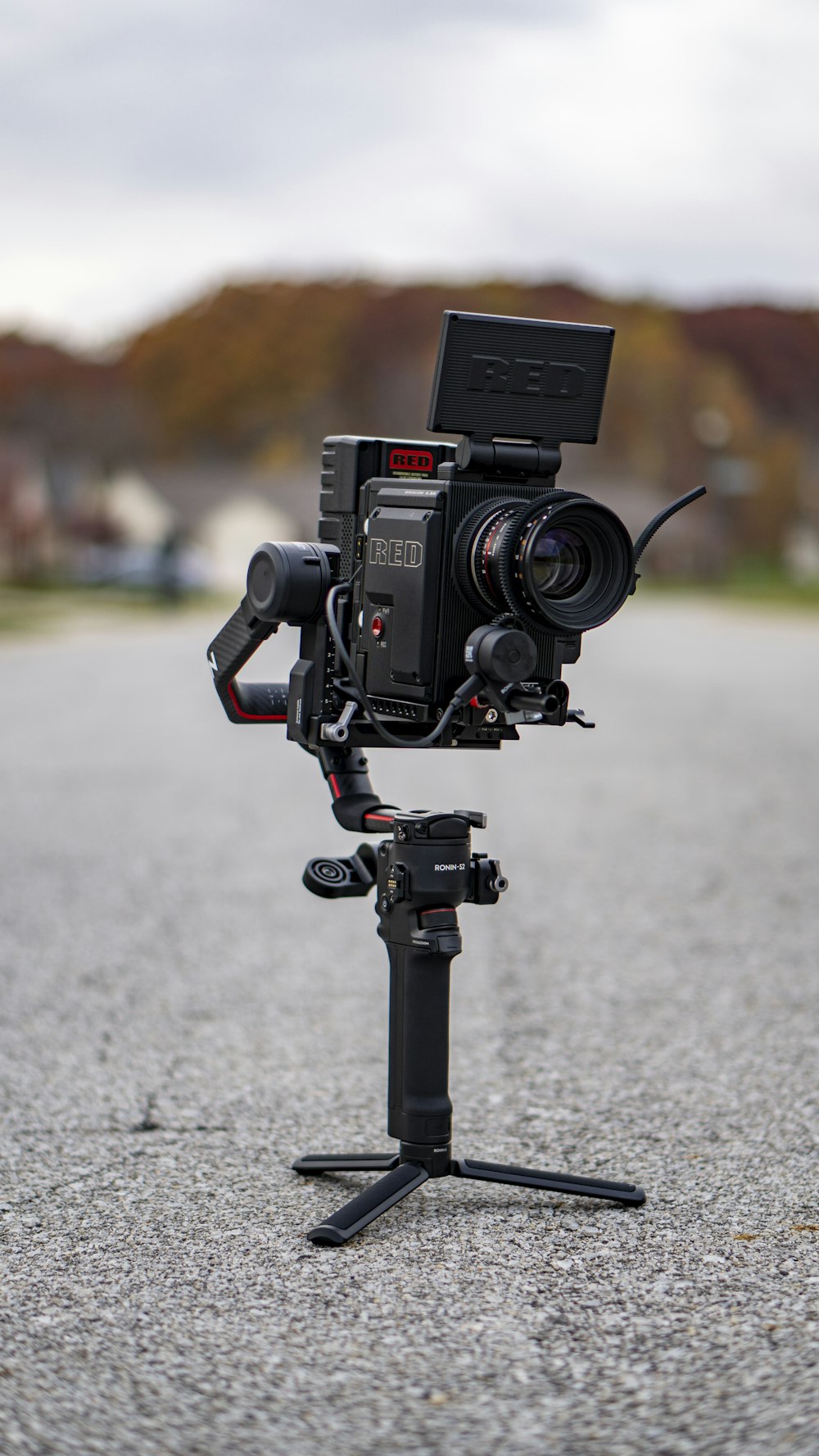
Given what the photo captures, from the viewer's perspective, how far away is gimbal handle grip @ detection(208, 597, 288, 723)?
3814mm

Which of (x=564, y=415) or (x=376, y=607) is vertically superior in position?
(x=564, y=415)

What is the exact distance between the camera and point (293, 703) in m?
3.81

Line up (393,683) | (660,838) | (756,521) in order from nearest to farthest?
1. (393,683)
2. (660,838)
3. (756,521)

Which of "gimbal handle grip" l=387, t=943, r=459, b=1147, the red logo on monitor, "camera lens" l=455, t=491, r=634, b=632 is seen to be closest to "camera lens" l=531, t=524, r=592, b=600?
"camera lens" l=455, t=491, r=634, b=632

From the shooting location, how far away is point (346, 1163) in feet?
13.2

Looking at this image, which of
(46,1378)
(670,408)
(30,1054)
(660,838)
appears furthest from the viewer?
(670,408)

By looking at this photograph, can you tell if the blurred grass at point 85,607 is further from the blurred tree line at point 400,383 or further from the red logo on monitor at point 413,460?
the blurred tree line at point 400,383

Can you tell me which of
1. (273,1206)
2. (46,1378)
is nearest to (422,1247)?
(273,1206)

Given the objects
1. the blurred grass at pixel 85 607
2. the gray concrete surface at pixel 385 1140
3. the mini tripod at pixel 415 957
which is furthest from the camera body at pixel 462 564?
the blurred grass at pixel 85 607

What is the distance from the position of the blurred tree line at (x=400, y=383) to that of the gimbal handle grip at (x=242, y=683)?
87.2 m

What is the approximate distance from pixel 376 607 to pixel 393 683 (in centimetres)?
17

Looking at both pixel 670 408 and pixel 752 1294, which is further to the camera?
pixel 670 408

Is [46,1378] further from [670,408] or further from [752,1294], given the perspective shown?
[670,408]

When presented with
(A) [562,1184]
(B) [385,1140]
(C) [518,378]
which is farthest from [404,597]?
(B) [385,1140]
